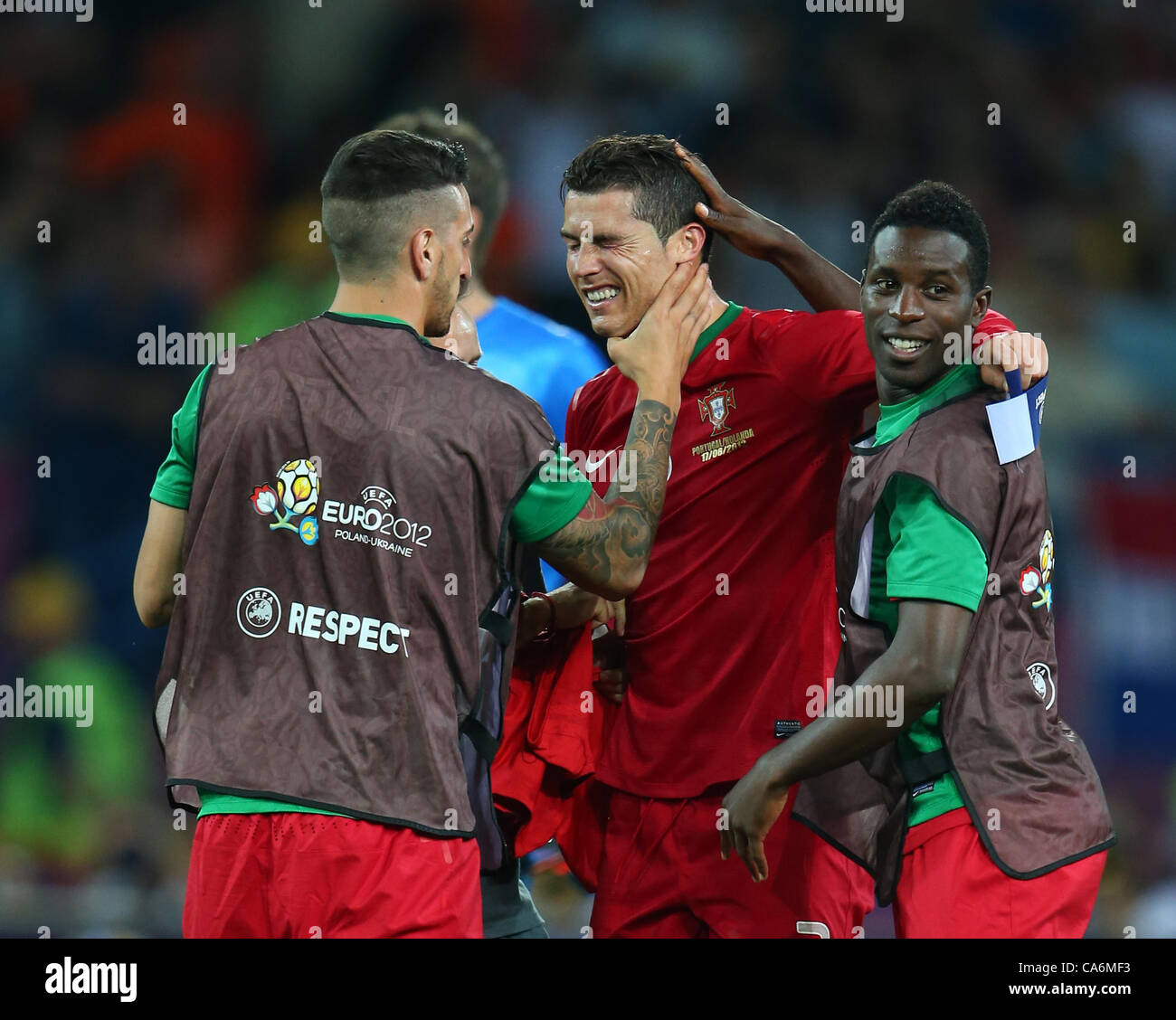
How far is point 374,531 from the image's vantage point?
2.31 m

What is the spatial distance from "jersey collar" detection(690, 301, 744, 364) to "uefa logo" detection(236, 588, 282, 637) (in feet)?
4.00

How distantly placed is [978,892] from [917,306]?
1069 mm

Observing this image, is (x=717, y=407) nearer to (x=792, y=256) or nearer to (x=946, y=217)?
(x=792, y=256)

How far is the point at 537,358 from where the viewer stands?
13.8ft

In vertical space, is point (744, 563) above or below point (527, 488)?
below

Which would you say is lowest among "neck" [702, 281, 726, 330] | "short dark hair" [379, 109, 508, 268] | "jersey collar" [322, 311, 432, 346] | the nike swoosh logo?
the nike swoosh logo

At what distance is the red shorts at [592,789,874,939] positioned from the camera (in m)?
2.91

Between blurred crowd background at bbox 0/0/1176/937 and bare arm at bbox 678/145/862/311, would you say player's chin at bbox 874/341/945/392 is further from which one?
blurred crowd background at bbox 0/0/1176/937

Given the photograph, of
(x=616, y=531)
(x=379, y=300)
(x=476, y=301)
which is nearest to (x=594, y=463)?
(x=616, y=531)

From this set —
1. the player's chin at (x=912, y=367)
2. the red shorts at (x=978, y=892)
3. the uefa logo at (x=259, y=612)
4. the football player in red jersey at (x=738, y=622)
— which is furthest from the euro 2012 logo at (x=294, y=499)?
the red shorts at (x=978, y=892)
